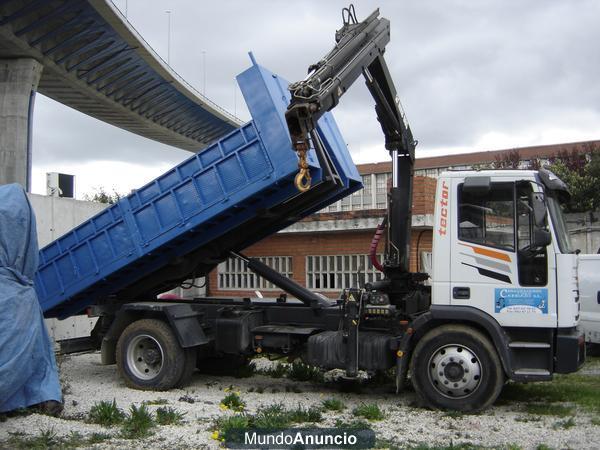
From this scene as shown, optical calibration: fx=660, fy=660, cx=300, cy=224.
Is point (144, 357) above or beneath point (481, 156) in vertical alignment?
beneath

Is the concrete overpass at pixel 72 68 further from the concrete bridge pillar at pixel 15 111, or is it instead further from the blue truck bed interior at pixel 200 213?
the blue truck bed interior at pixel 200 213

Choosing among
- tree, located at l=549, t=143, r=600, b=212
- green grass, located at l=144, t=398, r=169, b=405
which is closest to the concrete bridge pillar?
green grass, located at l=144, t=398, r=169, b=405

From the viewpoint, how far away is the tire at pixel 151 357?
8.96 meters

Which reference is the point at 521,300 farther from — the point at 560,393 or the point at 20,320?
the point at 20,320

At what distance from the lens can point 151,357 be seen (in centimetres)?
923

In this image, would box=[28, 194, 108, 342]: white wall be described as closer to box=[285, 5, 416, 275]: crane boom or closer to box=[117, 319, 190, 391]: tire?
box=[117, 319, 190, 391]: tire

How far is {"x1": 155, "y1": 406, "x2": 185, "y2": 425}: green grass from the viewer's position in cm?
695

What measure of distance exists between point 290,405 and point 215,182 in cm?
300

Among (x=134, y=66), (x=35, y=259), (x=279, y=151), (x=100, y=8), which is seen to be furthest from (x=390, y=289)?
(x=134, y=66)

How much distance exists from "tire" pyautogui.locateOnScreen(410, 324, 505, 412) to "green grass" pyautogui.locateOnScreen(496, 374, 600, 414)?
91 centimetres

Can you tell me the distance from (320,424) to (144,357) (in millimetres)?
3377

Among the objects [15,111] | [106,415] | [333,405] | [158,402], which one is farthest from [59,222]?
[15,111]

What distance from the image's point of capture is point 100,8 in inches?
946

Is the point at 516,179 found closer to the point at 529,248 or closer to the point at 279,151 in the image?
the point at 529,248
